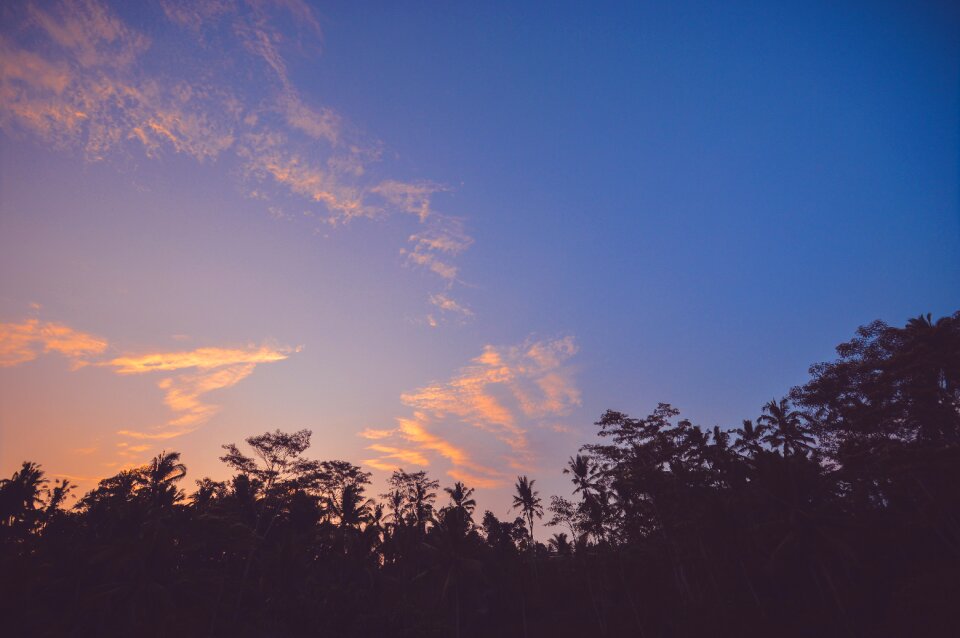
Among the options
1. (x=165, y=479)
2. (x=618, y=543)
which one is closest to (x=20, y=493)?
(x=165, y=479)

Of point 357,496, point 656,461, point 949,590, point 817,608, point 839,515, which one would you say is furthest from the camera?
point 357,496

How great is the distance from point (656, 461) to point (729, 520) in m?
7.16

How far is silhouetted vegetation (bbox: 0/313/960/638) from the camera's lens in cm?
2539

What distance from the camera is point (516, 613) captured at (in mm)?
46812

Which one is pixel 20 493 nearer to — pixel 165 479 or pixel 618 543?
pixel 165 479

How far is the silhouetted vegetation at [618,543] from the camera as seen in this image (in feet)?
83.3

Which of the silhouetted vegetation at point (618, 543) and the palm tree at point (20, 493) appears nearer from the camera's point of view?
the silhouetted vegetation at point (618, 543)

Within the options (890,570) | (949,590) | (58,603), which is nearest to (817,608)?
(890,570)

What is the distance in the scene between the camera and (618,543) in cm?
4088

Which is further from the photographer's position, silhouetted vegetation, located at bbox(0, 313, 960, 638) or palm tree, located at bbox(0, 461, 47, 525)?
palm tree, located at bbox(0, 461, 47, 525)

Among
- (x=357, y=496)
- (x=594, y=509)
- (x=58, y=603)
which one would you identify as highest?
(x=357, y=496)

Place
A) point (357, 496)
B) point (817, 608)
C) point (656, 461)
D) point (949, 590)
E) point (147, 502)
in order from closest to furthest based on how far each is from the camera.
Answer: point (949, 590) < point (817, 608) < point (147, 502) < point (656, 461) < point (357, 496)

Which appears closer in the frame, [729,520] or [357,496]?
[729,520]

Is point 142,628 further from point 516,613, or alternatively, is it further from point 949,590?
point 949,590
